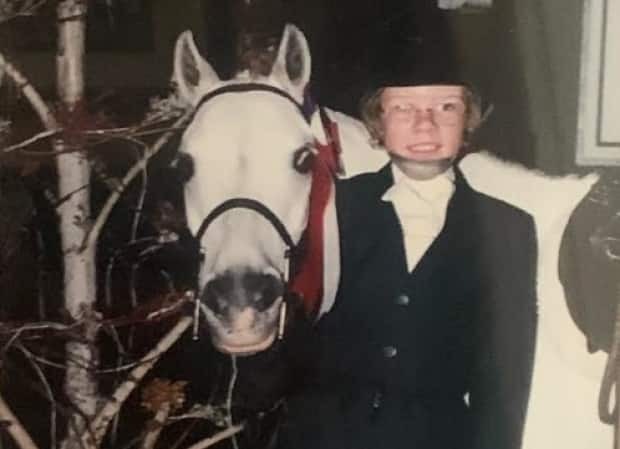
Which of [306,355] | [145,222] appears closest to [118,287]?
[145,222]

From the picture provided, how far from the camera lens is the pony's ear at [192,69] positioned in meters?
0.73

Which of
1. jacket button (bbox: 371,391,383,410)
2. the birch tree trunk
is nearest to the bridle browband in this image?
the birch tree trunk

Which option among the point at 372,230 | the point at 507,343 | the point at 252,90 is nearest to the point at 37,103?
the point at 252,90

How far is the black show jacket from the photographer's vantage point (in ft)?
2.44

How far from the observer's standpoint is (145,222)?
2.47ft

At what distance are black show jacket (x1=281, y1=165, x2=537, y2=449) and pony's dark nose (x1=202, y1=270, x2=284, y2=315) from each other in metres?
0.05

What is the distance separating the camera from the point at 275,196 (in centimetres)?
74

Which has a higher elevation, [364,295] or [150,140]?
[150,140]

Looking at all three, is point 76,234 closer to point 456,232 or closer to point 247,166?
point 247,166

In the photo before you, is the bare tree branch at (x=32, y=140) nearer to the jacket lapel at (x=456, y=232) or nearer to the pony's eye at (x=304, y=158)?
the pony's eye at (x=304, y=158)

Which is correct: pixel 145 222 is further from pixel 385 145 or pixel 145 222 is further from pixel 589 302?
pixel 589 302

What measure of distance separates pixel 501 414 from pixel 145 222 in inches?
12.7

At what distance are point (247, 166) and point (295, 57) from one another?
9 cm

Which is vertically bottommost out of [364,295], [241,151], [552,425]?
[552,425]
